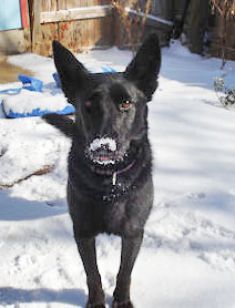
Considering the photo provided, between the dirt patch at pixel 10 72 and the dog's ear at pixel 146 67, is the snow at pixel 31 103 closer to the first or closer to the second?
the dirt patch at pixel 10 72

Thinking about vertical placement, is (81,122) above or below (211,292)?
above

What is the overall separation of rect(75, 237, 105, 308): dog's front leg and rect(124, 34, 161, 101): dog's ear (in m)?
0.75

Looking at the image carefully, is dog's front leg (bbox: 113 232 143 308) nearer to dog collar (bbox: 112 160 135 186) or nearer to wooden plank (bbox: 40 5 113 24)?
dog collar (bbox: 112 160 135 186)

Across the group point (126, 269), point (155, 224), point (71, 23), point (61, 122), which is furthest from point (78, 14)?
point (126, 269)

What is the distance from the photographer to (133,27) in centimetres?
888

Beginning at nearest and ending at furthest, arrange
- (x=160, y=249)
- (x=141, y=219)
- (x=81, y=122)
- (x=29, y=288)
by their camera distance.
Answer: (x=81, y=122) → (x=141, y=219) → (x=29, y=288) → (x=160, y=249)

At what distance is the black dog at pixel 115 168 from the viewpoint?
A: 2029 mm

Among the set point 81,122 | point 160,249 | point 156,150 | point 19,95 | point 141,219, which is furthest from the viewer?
point 19,95

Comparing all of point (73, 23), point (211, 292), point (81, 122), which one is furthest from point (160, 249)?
point (73, 23)

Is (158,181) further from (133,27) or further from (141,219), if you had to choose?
(133,27)

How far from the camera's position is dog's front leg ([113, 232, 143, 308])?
2.25m

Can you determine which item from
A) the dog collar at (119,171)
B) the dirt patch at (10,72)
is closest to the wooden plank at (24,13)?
the dirt patch at (10,72)

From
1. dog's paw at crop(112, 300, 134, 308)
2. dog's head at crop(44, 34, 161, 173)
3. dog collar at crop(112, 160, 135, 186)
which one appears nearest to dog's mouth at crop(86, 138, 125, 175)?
dog's head at crop(44, 34, 161, 173)

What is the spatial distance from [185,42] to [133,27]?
1018mm
